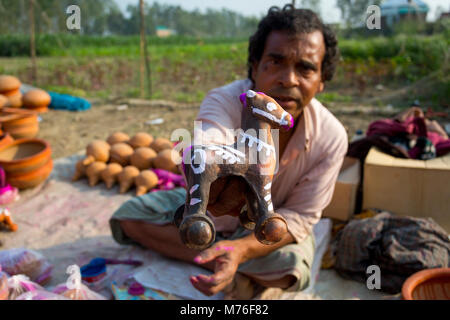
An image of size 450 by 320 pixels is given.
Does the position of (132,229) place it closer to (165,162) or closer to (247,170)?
(165,162)

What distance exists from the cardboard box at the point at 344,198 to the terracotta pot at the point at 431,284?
44.9 inches

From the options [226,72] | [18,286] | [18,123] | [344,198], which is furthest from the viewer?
[226,72]

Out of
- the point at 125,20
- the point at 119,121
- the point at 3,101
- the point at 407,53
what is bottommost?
the point at 119,121

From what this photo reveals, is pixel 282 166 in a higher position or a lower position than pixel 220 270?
higher

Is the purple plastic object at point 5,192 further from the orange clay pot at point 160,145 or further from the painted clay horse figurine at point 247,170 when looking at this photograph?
the painted clay horse figurine at point 247,170

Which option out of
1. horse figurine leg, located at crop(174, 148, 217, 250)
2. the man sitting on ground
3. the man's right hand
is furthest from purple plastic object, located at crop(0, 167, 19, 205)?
horse figurine leg, located at crop(174, 148, 217, 250)

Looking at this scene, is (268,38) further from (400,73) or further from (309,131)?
(400,73)

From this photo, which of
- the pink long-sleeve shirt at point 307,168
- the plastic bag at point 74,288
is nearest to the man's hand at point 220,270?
the pink long-sleeve shirt at point 307,168

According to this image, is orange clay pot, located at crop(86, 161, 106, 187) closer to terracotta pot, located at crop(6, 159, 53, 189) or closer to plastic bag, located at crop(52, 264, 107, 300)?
terracotta pot, located at crop(6, 159, 53, 189)

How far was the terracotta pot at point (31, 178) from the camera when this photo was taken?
3.80 metres

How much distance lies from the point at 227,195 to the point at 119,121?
5790 millimetres

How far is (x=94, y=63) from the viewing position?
1211 cm

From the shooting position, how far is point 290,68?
4.25ft

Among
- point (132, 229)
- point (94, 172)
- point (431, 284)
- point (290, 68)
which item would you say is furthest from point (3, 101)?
point (431, 284)
